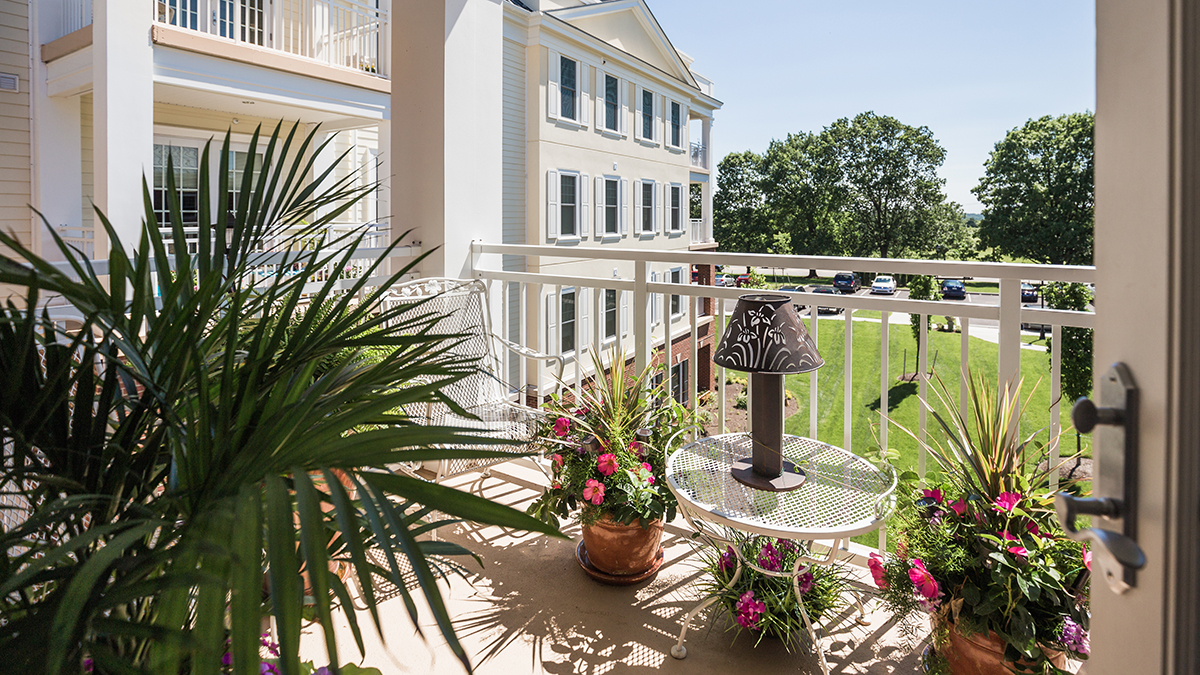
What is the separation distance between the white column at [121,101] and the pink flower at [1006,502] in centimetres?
550

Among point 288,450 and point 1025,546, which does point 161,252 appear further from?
point 1025,546

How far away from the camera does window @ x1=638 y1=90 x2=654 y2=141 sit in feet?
43.3

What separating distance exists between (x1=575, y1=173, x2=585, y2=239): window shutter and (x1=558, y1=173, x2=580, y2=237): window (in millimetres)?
107

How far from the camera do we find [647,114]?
13352 millimetres

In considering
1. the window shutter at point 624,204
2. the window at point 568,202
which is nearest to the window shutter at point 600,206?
the window shutter at point 624,204

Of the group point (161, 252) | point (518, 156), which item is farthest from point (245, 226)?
point (518, 156)

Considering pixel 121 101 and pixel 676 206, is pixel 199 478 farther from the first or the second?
pixel 676 206

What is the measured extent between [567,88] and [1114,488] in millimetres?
11028

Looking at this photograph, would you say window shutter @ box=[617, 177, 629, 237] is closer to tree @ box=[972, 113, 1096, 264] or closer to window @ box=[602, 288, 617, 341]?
window @ box=[602, 288, 617, 341]

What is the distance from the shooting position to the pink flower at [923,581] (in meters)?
1.56

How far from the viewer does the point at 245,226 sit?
118 centimetres

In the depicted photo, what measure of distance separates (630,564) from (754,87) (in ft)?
115

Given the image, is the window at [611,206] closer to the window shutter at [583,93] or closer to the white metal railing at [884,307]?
the window shutter at [583,93]

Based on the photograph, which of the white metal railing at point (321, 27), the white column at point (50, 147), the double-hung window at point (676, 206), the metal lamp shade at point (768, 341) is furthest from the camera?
the double-hung window at point (676, 206)
